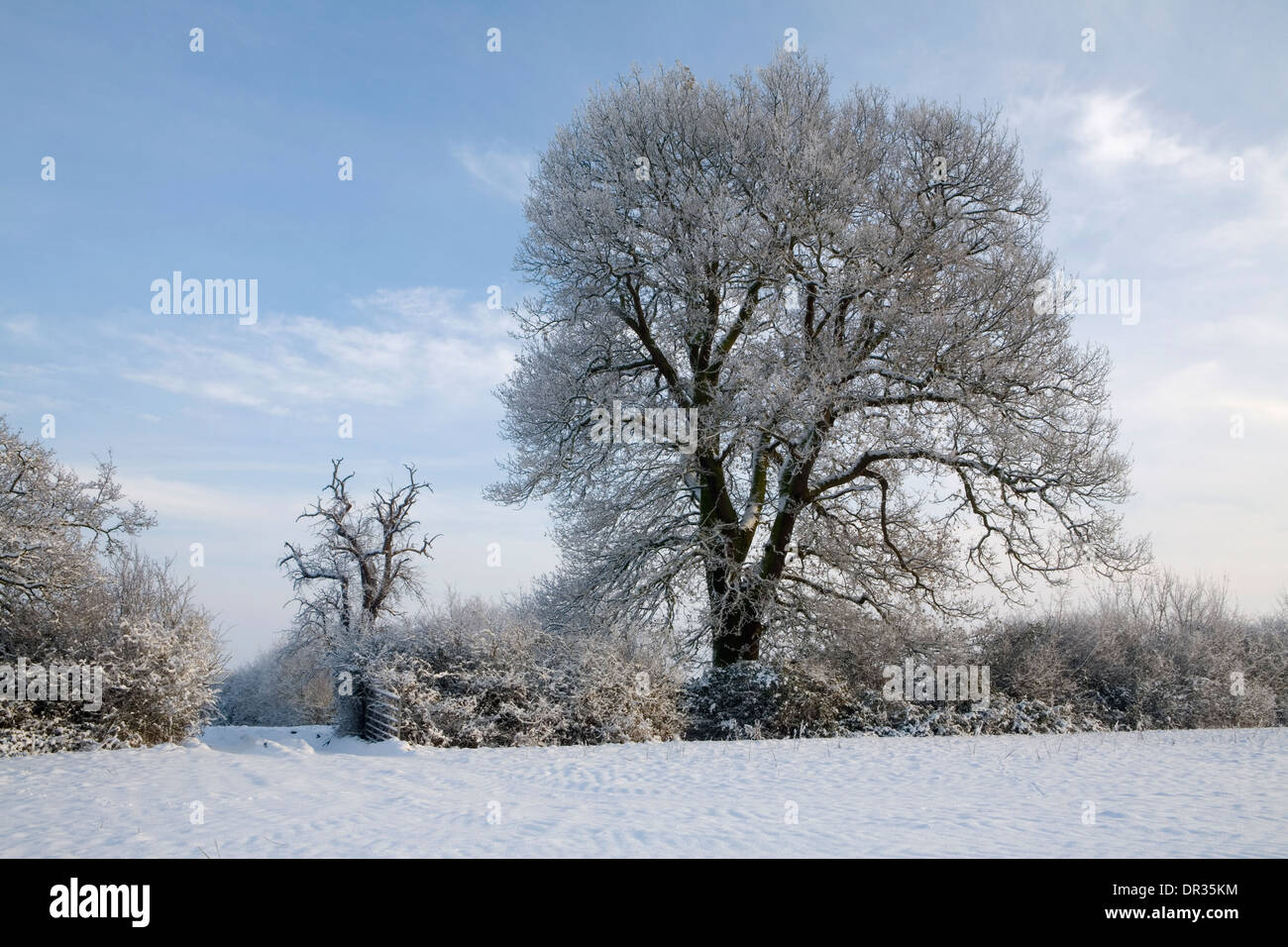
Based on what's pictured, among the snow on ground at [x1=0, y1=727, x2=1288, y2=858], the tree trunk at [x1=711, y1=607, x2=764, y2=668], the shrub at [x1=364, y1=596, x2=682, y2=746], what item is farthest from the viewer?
the tree trunk at [x1=711, y1=607, x2=764, y2=668]

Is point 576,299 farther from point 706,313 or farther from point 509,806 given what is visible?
point 509,806

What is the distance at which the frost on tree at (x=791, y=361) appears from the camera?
14.4 metres

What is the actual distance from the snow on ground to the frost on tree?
3978mm

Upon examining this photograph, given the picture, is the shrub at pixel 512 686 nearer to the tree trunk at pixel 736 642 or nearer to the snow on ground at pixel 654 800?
the snow on ground at pixel 654 800

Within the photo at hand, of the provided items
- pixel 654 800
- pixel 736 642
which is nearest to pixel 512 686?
pixel 736 642

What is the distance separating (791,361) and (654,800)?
28.4 ft

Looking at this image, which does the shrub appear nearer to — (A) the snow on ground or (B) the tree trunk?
(A) the snow on ground

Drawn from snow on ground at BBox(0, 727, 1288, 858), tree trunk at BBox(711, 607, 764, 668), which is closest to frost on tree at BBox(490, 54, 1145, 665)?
tree trunk at BBox(711, 607, 764, 668)

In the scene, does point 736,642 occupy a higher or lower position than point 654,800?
higher

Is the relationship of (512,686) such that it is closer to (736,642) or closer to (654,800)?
(736,642)

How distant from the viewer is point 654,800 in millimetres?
8086

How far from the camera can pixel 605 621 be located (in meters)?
15.0

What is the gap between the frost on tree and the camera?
14438 millimetres

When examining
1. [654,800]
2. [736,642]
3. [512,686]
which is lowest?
[654,800]
